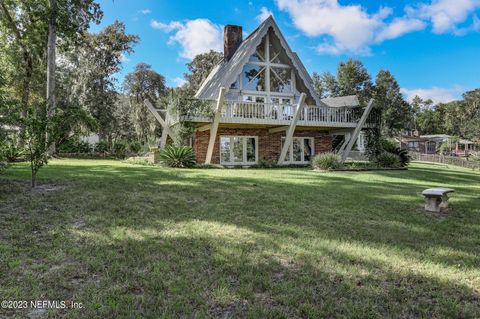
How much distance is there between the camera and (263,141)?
19.7 m

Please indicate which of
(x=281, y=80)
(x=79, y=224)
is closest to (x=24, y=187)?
(x=79, y=224)

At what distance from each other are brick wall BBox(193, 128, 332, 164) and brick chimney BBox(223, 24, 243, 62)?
5.70 m

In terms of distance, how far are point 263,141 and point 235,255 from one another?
1585 cm

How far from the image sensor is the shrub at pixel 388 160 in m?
17.7

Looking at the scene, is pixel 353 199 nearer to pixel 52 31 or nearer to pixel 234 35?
pixel 234 35

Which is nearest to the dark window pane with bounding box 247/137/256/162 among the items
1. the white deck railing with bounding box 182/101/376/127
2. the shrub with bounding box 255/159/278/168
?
the shrub with bounding box 255/159/278/168

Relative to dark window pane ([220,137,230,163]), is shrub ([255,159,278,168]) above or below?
below

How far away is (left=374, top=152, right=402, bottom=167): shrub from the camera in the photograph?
58.0 feet

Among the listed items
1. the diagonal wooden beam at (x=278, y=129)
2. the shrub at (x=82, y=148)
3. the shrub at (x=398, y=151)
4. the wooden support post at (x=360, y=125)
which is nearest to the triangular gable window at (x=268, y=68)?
the diagonal wooden beam at (x=278, y=129)

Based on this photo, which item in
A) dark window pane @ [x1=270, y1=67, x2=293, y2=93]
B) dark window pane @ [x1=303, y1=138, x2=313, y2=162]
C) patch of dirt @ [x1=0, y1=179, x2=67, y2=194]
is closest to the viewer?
patch of dirt @ [x1=0, y1=179, x2=67, y2=194]

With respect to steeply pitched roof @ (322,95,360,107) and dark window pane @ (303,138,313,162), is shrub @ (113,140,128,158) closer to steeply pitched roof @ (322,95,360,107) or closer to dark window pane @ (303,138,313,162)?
A: dark window pane @ (303,138,313,162)

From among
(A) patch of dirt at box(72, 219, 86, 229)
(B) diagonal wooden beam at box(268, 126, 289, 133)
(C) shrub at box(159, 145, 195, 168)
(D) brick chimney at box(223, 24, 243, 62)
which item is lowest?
(A) patch of dirt at box(72, 219, 86, 229)

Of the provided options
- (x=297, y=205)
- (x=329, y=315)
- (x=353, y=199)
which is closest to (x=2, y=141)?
(x=297, y=205)

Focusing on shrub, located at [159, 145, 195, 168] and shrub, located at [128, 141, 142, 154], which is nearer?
shrub, located at [159, 145, 195, 168]
